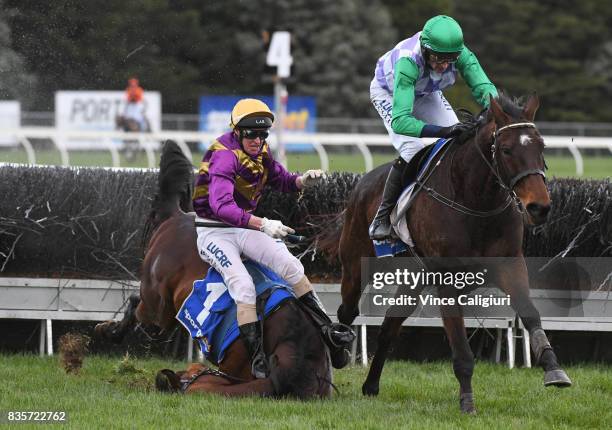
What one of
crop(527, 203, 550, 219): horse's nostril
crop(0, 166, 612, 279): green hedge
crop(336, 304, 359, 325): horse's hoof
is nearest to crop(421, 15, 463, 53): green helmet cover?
crop(527, 203, 550, 219): horse's nostril

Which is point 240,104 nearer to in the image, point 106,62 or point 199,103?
point 106,62

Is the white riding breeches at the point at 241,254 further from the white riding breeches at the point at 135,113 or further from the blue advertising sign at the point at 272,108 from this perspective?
the blue advertising sign at the point at 272,108

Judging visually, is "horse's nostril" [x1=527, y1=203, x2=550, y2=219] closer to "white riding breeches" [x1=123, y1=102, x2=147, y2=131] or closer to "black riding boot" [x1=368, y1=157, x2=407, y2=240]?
"black riding boot" [x1=368, y1=157, x2=407, y2=240]

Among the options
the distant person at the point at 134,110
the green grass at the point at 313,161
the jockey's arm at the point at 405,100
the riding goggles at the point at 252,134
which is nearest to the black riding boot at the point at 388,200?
the jockey's arm at the point at 405,100

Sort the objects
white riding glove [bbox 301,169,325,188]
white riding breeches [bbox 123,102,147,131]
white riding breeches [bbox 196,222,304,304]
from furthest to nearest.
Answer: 1. white riding breeches [bbox 123,102,147,131]
2. white riding glove [bbox 301,169,325,188]
3. white riding breeches [bbox 196,222,304,304]

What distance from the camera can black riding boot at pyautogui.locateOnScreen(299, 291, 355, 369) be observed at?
627 cm

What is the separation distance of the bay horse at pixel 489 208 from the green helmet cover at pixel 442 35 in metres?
0.45

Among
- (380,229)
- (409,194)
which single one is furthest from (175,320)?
(409,194)

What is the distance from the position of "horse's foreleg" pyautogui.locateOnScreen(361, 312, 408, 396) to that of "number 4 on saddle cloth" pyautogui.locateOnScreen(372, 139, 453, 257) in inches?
16.6

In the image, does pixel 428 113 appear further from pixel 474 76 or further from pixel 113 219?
pixel 113 219

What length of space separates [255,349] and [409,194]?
1320 mm

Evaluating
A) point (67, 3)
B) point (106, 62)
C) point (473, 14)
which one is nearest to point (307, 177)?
point (67, 3)

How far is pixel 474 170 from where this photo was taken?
253 inches

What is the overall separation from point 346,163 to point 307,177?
18.5 metres
